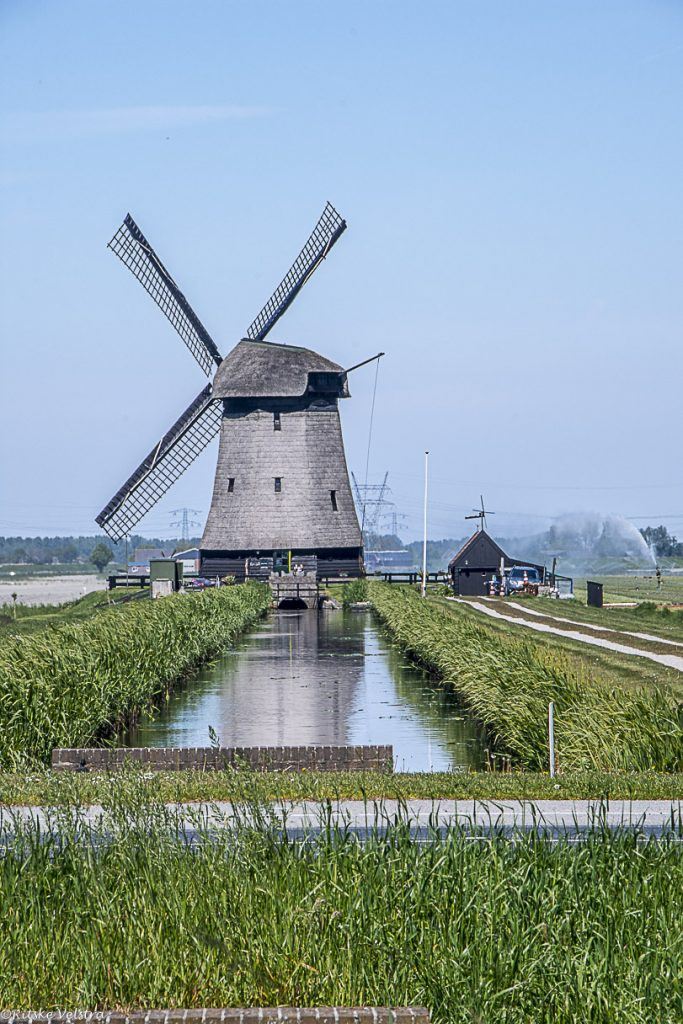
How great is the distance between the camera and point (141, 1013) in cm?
686

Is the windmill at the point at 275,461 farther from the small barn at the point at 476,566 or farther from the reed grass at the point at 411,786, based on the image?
the reed grass at the point at 411,786

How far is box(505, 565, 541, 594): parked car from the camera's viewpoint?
64.1 metres

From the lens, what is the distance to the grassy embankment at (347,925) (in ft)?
24.7

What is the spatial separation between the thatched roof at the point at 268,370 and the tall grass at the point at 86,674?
27237 mm

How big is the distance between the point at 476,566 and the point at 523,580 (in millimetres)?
3737

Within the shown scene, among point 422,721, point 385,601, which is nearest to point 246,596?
point 385,601

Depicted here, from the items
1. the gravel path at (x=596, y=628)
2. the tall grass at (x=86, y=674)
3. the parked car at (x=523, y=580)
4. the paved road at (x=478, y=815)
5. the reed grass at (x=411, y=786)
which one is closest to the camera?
the paved road at (x=478, y=815)

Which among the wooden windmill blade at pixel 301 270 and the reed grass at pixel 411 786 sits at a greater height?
the wooden windmill blade at pixel 301 270

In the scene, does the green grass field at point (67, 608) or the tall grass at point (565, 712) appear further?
the green grass field at point (67, 608)

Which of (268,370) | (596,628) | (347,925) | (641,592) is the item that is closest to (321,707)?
(596,628)

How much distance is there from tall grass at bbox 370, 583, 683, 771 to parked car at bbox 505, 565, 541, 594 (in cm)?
3796

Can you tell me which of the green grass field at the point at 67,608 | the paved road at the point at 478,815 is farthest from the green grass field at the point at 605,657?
the green grass field at the point at 67,608

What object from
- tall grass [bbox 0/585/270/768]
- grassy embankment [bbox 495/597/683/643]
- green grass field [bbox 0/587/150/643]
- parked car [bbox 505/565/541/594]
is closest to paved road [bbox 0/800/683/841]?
tall grass [bbox 0/585/270/768]

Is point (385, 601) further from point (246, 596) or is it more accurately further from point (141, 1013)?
point (141, 1013)
